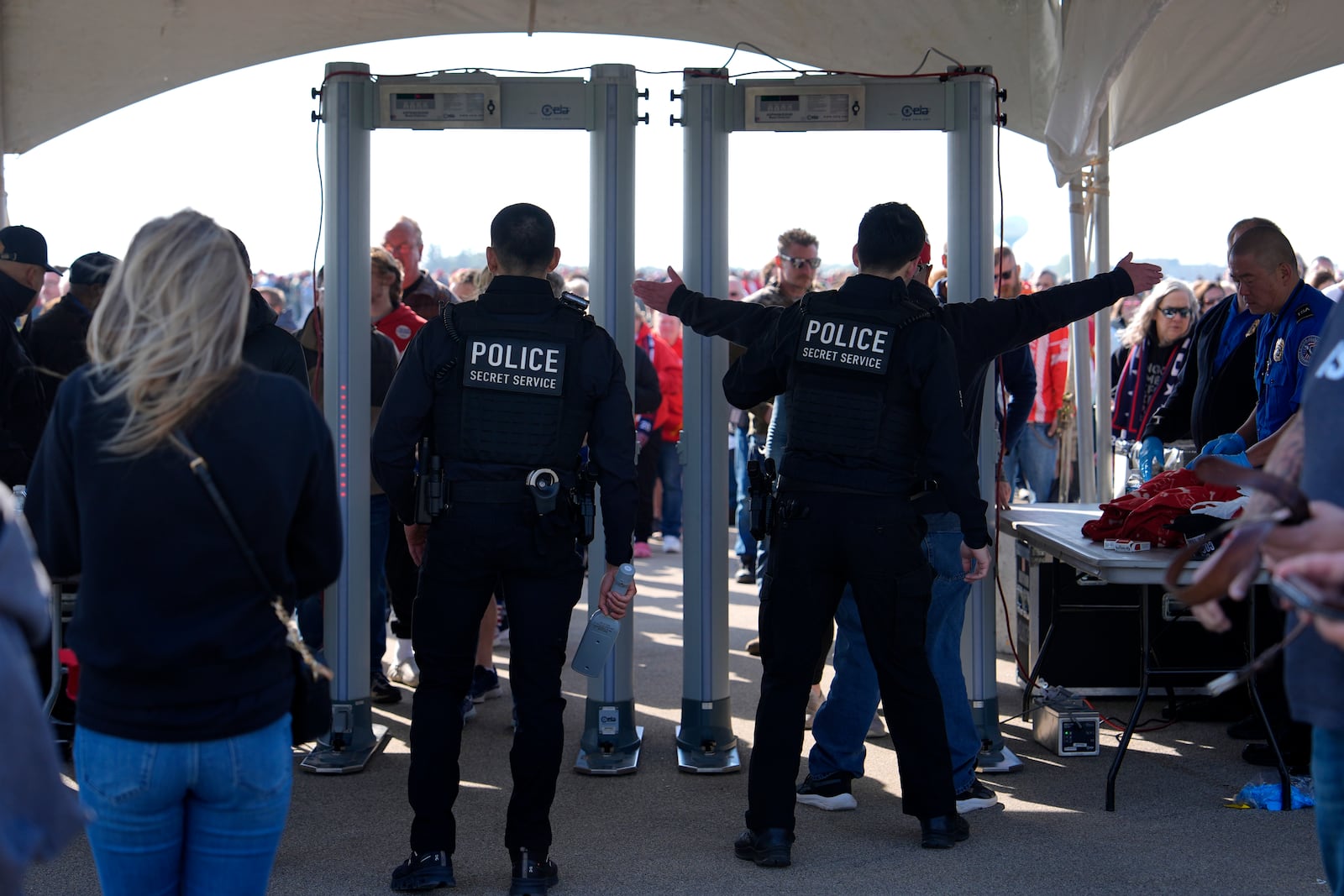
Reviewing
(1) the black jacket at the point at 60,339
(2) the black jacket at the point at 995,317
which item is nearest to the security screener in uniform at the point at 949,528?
(2) the black jacket at the point at 995,317

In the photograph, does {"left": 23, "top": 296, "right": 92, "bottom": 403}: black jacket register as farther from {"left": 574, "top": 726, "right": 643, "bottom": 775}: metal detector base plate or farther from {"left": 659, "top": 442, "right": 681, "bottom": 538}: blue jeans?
{"left": 659, "top": 442, "right": 681, "bottom": 538}: blue jeans

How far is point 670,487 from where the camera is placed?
11.0 meters

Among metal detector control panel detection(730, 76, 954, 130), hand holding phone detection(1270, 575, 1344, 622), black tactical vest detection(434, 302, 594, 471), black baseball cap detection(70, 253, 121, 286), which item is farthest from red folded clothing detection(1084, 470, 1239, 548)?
black baseball cap detection(70, 253, 121, 286)

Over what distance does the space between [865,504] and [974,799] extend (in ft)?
4.44

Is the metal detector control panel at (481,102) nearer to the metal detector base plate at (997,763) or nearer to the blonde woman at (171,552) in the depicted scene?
the blonde woman at (171,552)

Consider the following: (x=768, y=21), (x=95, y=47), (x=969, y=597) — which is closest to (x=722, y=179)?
(x=768, y=21)

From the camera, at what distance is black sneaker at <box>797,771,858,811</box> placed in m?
4.68

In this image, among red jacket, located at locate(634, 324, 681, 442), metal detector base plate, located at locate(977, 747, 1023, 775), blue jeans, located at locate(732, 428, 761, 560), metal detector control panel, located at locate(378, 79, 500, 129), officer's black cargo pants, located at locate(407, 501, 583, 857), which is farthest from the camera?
red jacket, located at locate(634, 324, 681, 442)

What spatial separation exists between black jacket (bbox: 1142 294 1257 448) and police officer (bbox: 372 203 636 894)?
3322 mm

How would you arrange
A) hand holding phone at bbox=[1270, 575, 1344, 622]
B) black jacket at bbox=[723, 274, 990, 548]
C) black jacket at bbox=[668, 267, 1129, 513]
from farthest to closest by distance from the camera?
black jacket at bbox=[668, 267, 1129, 513] < black jacket at bbox=[723, 274, 990, 548] < hand holding phone at bbox=[1270, 575, 1344, 622]

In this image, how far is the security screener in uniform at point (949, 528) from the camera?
4.54 metres

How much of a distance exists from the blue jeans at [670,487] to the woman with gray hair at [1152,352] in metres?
3.61

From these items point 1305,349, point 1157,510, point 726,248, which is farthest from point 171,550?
point 1305,349

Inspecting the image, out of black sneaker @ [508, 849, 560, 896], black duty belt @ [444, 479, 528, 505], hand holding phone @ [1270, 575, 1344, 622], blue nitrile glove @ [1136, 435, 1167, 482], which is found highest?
blue nitrile glove @ [1136, 435, 1167, 482]
